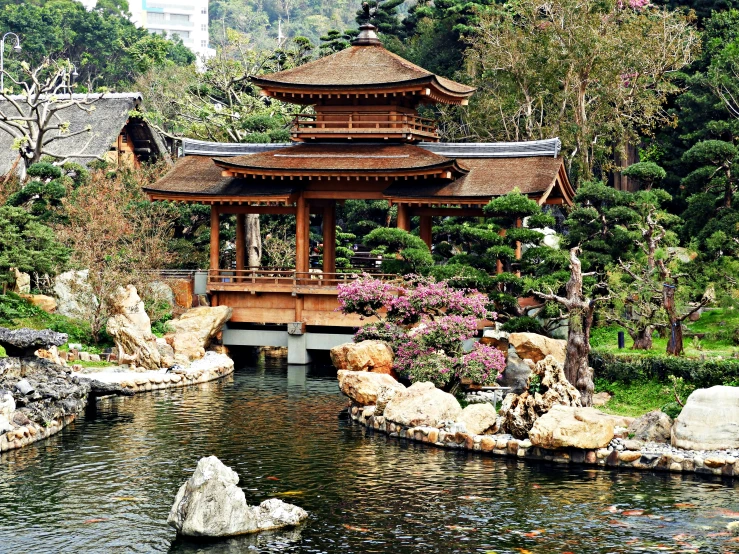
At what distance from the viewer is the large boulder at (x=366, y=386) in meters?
28.5

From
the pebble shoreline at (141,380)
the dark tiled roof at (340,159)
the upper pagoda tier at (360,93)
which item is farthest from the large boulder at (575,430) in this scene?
the upper pagoda tier at (360,93)

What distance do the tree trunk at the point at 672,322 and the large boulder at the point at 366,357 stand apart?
25.2 feet

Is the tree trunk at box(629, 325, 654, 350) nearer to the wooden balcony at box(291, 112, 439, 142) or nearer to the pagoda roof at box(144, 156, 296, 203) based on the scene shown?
the wooden balcony at box(291, 112, 439, 142)

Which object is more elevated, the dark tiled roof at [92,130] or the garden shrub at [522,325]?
the dark tiled roof at [92,130]

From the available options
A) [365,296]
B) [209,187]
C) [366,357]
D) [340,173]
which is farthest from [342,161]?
[366,357]

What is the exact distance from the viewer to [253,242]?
45.6 meters

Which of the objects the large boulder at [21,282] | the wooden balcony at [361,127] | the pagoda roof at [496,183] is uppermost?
the wooden balcony at [361,127]

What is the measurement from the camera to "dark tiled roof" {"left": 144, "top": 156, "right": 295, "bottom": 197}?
3988 cm

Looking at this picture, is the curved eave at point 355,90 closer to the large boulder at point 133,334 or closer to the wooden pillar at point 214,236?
the wooden pillar at point 214,236

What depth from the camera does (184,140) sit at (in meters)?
43.2

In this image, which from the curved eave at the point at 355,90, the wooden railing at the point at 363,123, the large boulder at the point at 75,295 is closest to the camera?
the large boulder at the point at 75,295

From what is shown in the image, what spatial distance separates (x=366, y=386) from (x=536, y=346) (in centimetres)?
553

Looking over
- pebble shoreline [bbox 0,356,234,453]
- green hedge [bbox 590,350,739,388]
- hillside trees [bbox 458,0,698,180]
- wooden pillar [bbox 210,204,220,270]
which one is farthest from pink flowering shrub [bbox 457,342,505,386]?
hillside trees [bbox 458,0,698,180]

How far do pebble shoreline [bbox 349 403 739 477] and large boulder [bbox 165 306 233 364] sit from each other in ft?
39.7
